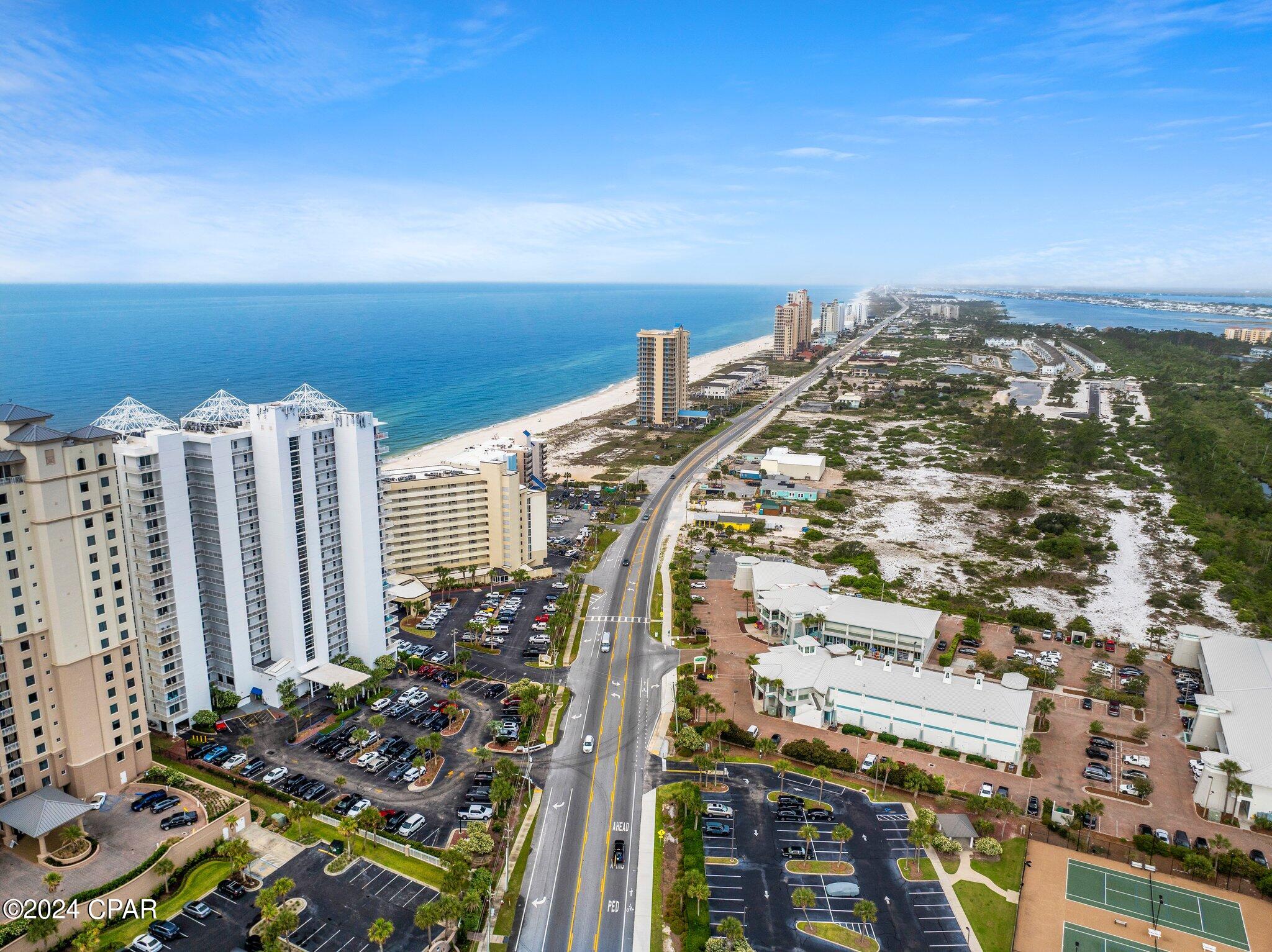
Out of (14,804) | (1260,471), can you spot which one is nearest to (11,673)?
(14,804)

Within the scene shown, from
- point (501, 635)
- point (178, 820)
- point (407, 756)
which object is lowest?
point (407, 756)

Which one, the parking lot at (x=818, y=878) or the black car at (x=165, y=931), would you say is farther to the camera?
the parking lot at (x=818, y=878)

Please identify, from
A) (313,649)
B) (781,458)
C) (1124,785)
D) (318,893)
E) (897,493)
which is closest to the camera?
(318,893)

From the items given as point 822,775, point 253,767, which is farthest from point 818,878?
point 253,767

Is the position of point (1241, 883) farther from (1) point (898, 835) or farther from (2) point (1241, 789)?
(1) point (898, 835)

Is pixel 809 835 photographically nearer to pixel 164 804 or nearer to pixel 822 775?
pixel 822 775

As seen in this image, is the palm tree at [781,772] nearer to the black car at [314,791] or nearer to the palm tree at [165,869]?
the black car at [314,791]

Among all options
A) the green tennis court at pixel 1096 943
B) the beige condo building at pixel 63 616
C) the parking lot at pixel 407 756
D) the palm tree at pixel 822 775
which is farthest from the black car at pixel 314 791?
the green tennis court at pixel 1096 943
